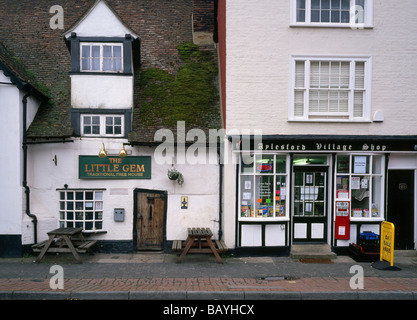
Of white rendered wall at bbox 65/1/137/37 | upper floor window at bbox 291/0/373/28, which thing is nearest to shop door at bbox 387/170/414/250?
upper floor window at bbox 291/0/373/28

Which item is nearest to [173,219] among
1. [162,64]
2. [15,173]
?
[15,173]

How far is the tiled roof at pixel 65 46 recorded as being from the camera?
10250 millimetres

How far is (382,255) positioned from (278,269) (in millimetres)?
3192

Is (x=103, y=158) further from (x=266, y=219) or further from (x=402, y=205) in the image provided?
(x=402, y=205)

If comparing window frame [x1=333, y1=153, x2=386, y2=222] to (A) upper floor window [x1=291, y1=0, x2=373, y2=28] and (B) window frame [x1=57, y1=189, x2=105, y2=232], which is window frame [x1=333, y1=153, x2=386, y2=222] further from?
(B) window frame [x1=57, y1=189, x2=105, y2=232]

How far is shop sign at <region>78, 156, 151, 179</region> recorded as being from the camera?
9.91m

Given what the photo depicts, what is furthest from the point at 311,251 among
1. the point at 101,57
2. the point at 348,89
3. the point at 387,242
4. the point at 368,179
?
the point at 101,57

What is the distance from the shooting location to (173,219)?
10.1m

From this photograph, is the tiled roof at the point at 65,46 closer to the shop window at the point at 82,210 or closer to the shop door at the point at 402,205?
the shop window at the point at 82,210

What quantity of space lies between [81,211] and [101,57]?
5093 mm

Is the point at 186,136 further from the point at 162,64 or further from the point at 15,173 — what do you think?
the point at 15,173

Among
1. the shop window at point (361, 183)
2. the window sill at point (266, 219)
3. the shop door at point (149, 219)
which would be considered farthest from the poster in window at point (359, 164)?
the shop door at point (149, 219)

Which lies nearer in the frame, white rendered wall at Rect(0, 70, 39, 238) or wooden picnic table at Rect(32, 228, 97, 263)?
wooden picnic table at Rect(32, 228, 97, 263)

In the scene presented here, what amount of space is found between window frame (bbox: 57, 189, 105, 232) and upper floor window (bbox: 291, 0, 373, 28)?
341 inches
